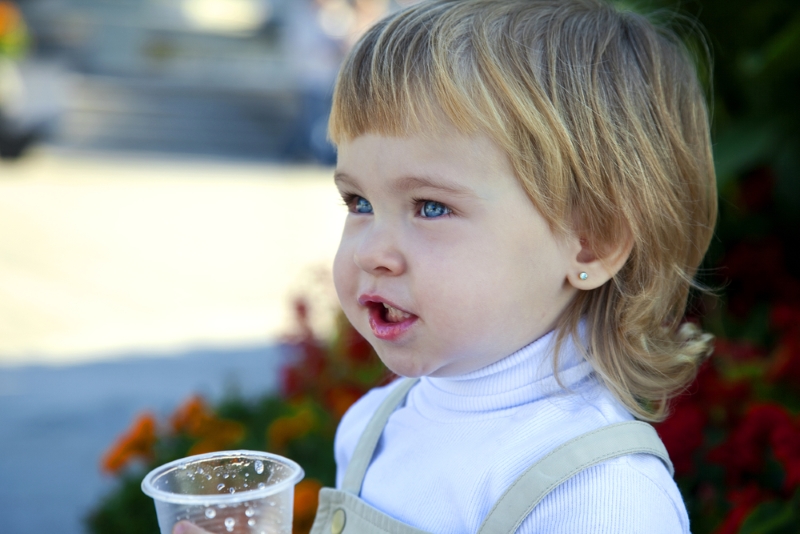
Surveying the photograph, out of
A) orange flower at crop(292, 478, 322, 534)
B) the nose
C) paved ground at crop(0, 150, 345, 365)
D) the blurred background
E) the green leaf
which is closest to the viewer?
the nose

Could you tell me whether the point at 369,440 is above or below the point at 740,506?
above

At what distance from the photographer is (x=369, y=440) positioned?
63.3 inches

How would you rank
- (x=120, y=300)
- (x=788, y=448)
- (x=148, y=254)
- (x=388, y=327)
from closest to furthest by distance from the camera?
(x=388, y=327) < (x=788, y=448) < (x=120, y=300) < (x=148, y=254)

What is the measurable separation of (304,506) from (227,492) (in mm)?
902

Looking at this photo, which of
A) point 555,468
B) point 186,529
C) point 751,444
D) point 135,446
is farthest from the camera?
point 135,446

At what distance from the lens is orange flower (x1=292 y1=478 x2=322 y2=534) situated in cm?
212

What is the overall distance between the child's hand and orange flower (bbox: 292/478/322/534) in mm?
1006

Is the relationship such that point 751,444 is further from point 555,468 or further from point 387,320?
point 387,320

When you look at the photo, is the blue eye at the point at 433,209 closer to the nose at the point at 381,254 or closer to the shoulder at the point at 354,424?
the nose at the point at 381,254

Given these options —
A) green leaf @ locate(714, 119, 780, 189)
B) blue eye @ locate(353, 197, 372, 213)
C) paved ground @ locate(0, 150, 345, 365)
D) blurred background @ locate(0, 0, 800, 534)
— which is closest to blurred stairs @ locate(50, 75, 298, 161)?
blurred background @ locate(0, 0, 800, 534)

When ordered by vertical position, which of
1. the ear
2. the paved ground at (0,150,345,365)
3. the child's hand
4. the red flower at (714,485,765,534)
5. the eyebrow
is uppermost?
the eyebrow

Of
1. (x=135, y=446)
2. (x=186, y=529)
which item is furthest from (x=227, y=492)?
(x=135, y=446)

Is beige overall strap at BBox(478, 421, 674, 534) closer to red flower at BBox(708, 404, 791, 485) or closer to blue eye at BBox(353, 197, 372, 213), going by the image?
blue eye at BBox(353, 197, 372, 213)

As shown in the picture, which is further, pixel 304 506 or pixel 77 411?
pixel 77 411
